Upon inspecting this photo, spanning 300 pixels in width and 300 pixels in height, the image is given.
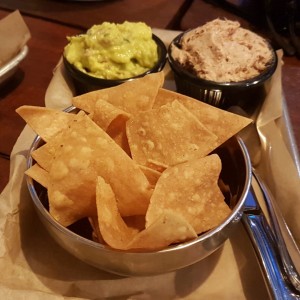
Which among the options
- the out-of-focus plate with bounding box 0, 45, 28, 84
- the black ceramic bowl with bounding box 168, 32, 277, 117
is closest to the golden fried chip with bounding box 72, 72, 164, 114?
the black ceramic bowl with bounding box 168, 32, 277, 117

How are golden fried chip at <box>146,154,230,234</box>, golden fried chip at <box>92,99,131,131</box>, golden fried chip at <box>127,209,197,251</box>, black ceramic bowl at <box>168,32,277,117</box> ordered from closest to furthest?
golden fried chip at <box>127,209,197,251</box>, golden fried chip at <box>146,154,230,234</box>, golden fried chip at <box>92,99,131,131</box>, black ceramic bowl at <box>168,32,277,117</box>

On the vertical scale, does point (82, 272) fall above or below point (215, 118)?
below

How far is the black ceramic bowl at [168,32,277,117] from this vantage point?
46.1 inches

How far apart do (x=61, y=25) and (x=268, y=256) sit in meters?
1.11

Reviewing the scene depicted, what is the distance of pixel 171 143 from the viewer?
0.88m

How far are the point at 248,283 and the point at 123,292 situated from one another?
252 millimetres

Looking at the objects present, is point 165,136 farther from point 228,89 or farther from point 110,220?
point 228,89

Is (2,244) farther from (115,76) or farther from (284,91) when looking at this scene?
(284,91)

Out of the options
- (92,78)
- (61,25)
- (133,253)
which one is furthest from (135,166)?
(61,25)

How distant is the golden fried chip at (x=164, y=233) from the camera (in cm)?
67

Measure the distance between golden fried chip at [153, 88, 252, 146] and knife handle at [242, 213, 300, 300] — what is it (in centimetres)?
19

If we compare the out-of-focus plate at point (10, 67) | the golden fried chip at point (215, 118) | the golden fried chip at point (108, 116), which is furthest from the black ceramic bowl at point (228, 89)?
the out-of-focus plate at point (10, 67)

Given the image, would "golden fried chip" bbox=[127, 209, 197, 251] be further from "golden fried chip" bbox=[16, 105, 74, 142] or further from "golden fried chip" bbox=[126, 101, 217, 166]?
"golden fried chip" bbox=[16, 105, 74, 142]

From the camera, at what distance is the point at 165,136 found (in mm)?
888
